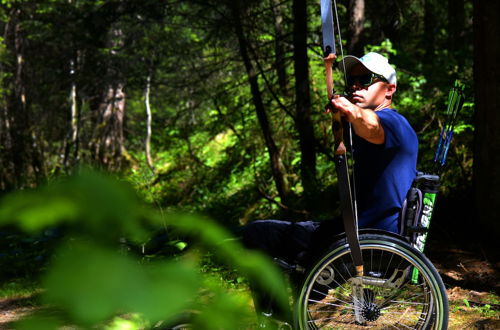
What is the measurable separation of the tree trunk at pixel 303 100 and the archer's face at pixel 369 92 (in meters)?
4.28

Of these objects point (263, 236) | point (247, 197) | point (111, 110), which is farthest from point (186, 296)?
point (111, 110)

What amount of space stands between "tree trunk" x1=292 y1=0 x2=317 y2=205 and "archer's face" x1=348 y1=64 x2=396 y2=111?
4277 mm

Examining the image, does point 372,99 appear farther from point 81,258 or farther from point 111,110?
point 111,110

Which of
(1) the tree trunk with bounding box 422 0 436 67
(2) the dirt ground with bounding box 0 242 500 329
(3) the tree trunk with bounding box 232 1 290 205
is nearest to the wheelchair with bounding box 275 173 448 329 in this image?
(2) the dirt ground with bounding box 0 242 500 329

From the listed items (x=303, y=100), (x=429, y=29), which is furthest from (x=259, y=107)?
(x=429, y=29)

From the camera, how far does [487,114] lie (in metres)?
4.58

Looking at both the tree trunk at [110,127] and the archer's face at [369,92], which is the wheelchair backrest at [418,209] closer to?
the archer's face at [369,92]

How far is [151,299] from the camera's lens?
0.51 meters

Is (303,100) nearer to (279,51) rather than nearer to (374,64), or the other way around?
(279,51)

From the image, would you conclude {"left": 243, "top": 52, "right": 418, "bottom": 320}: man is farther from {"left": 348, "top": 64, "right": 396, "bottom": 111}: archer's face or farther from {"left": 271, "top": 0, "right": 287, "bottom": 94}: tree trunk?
{"left": 271, "top": 0, "right": 287, "bottom": 94}: tree trunk

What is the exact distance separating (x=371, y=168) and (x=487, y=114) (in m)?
2.33

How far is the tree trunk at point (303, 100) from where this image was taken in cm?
708

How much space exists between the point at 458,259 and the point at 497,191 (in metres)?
0.73

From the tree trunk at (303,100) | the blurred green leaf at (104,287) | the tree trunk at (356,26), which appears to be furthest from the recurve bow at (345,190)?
the tree trunk at (356,26)
